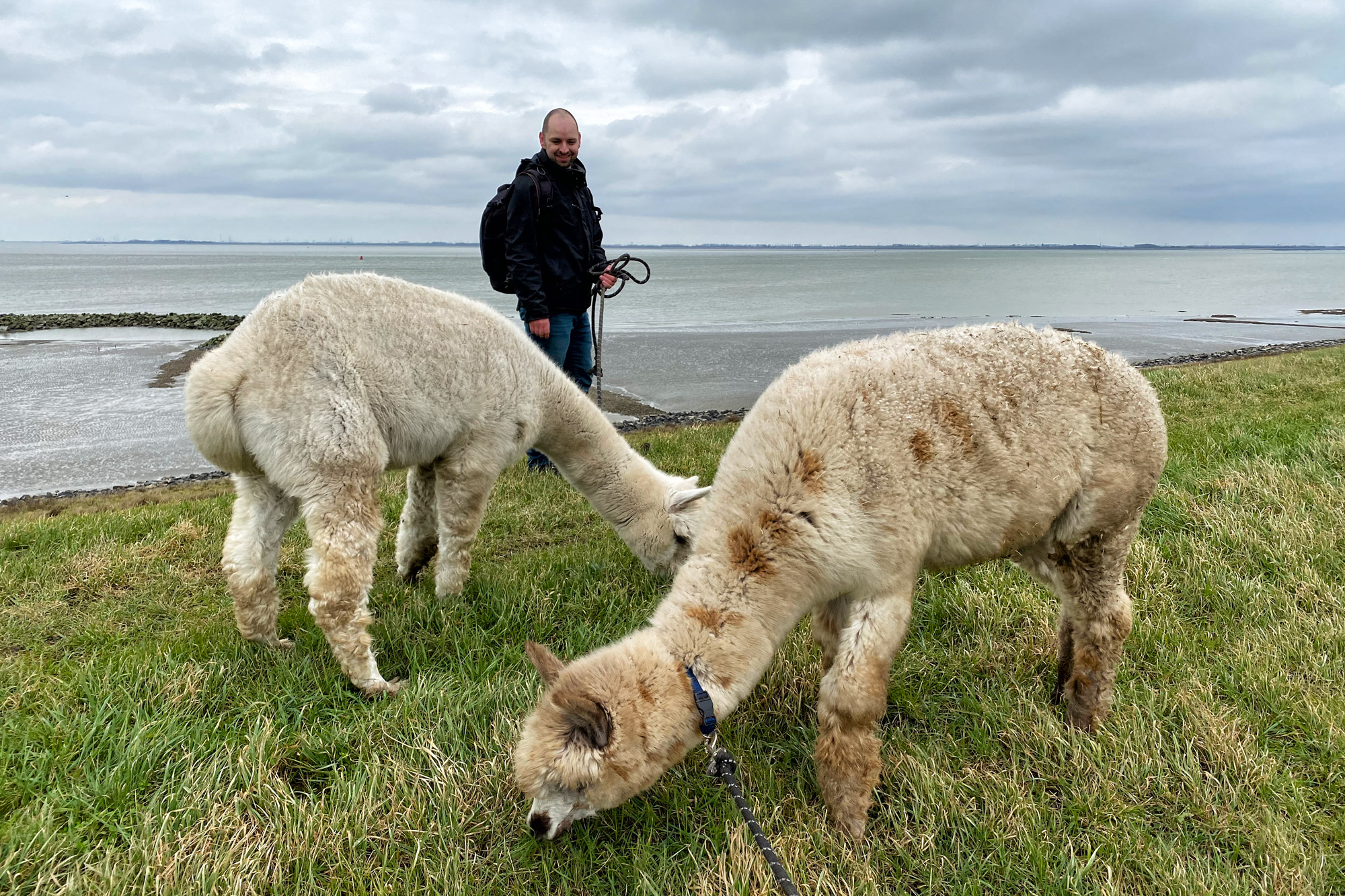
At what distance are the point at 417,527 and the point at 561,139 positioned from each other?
152 inches

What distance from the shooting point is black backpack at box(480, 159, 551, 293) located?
23.7 feet

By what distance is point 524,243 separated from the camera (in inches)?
278

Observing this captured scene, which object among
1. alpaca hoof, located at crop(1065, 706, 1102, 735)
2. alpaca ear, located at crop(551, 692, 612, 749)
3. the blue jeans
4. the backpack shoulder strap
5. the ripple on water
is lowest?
the ripple on water

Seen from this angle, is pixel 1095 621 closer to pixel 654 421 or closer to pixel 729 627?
pixel 729 627

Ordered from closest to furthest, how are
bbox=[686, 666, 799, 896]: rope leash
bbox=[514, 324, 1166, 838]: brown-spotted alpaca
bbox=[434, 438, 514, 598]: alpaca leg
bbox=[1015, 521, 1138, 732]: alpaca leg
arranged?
1. bbox=[686, 666, 799, 896]: rope leash
2. bbox=[514, 324, 1166, 838]: brown-spotted alpaca
3. bbox=[1015, 521, 1138, 732]: alpaca leg
4. bbox=[434, 438, 514, 598]: alpaca leg

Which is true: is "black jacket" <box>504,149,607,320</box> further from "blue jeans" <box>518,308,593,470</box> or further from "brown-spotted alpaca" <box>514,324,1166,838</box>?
"brown-spotted alpaca" <box>514,324,1166,838</box>

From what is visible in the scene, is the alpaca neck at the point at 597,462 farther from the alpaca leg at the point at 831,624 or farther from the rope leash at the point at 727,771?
the rope leash at the point at 727,771

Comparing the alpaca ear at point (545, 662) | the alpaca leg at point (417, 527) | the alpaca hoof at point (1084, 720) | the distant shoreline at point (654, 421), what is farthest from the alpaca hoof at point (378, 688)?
the distant shoreline at point (654, 421)

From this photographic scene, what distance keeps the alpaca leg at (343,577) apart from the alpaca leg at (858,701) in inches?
87.1

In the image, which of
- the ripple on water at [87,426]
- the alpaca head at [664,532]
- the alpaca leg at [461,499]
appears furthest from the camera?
the ripple on water at [87,426]

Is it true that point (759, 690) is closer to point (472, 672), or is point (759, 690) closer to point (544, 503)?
point (472, 672)

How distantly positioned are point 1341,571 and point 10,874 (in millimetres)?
6674

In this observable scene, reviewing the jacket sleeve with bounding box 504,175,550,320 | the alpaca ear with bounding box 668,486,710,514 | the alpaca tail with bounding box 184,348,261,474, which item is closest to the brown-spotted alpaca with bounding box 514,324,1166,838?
the alpaca ear with bounding box 668,486,710,514

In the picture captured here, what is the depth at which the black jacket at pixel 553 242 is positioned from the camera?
705 centimetres
